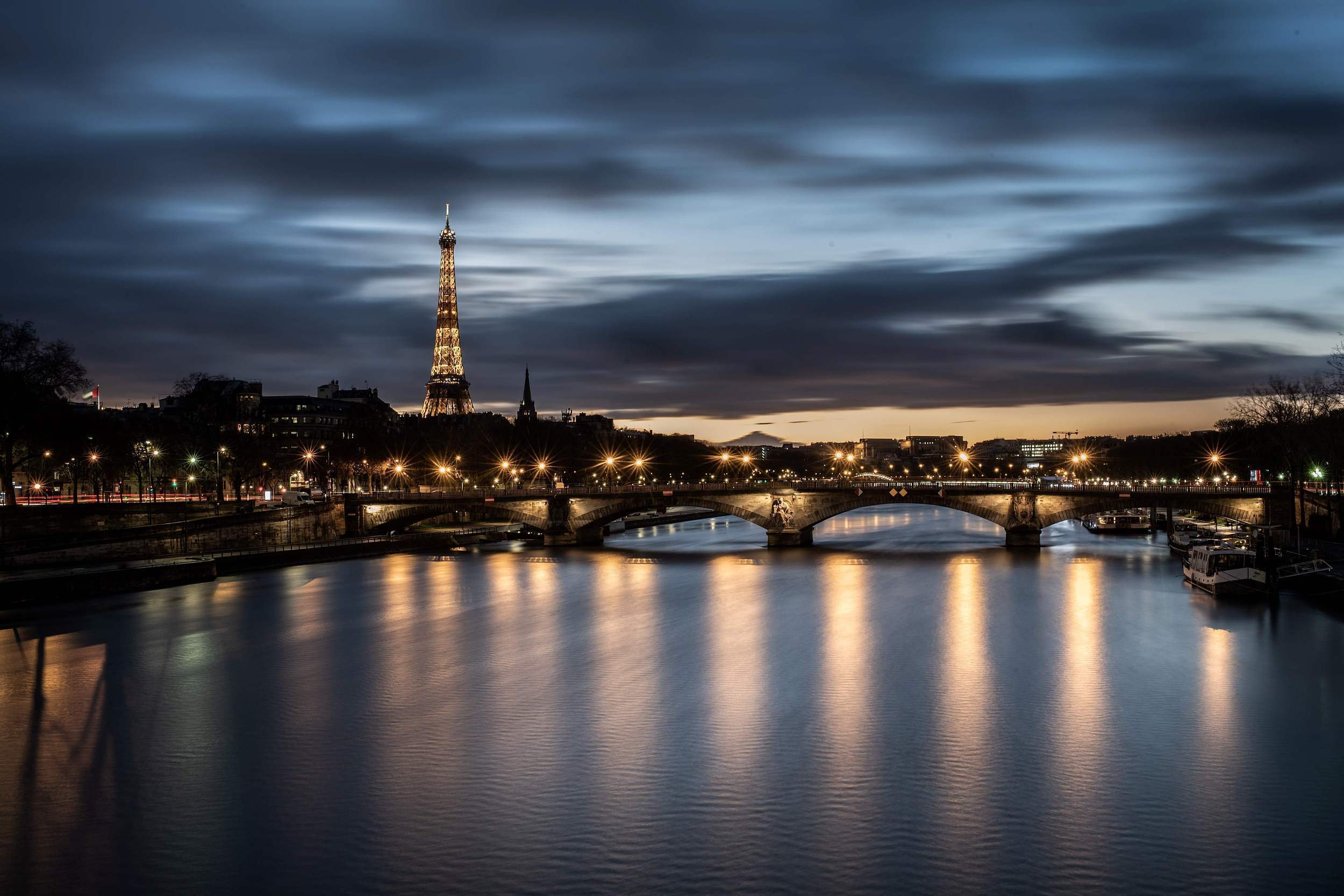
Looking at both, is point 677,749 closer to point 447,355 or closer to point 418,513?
point 418,513

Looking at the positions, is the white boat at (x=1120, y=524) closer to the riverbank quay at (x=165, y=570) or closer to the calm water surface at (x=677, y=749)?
the calm water surface at (x=677, y=749)

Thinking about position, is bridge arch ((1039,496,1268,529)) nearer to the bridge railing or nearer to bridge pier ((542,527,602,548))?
the bridge railing

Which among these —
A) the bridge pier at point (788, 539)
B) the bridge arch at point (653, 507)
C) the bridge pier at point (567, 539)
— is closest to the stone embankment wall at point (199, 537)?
the bridge pier at point (567, 539)

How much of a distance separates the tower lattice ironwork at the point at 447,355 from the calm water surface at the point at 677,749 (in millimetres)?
114995

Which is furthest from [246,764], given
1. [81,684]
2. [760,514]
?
[760,514]

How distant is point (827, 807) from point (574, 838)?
4.46 meters

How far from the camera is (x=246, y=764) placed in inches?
882

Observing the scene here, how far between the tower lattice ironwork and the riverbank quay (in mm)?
81290

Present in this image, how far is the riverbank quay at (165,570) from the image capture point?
43969mm

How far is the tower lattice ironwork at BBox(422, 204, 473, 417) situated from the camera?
158750 millimetres

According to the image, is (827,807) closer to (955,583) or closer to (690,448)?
(955,583)

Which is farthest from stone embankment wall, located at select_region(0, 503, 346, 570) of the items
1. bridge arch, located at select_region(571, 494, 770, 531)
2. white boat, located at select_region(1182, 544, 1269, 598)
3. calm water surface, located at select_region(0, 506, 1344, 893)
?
white boat, located at select_region(1182, 544, 1269, 598)

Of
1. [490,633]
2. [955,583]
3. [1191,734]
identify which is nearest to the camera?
[1191,734]

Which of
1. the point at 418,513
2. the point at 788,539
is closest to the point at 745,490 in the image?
the point at 788,539
